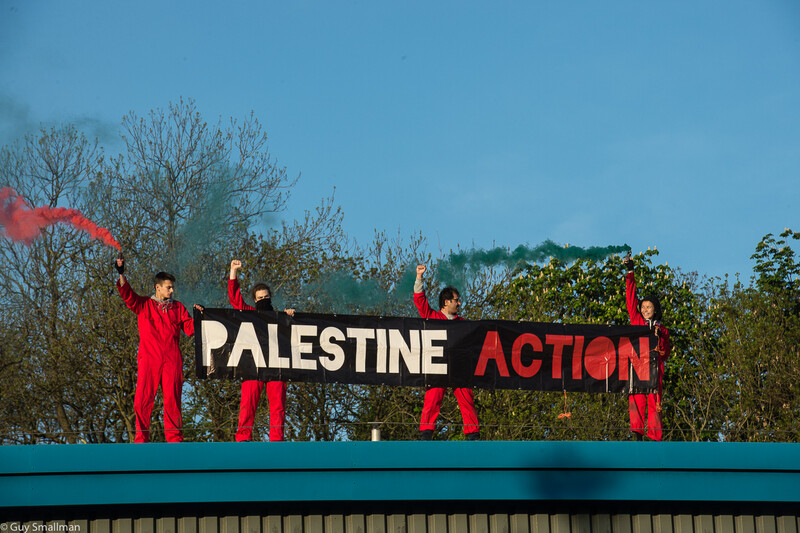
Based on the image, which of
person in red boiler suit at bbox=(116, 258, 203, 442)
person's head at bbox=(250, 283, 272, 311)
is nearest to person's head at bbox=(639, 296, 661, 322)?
person's head at bbox=(250, 283, 272, 311)

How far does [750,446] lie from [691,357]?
885 inches

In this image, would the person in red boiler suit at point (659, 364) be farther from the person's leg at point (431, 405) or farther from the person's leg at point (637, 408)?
the person's leg at point (431, 405)

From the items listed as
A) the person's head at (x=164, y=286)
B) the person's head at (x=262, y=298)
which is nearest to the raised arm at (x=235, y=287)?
the person's head at (x=262, y=298)

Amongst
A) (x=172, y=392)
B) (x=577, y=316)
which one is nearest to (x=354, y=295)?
(x=577, y=316)

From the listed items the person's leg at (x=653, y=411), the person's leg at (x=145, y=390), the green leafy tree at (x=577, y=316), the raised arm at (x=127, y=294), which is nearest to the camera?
the raised arm at (x=127, y=294)

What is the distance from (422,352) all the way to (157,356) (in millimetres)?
3253

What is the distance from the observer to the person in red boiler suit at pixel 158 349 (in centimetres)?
1066

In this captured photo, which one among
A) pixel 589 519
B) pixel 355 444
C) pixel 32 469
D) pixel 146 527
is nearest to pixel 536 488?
pixel 589 519

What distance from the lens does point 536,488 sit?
344 inches

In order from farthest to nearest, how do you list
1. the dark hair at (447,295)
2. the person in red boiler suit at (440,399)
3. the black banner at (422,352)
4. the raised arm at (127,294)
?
the dark hair at (447,295) < the person in red boiler suit at (440,399) < the black banner at (422,352) < the raised arm at (127,294)

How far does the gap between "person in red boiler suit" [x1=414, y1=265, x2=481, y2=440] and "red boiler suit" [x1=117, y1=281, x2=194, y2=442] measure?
2.91 metres

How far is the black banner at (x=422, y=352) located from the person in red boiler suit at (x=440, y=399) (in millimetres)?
175

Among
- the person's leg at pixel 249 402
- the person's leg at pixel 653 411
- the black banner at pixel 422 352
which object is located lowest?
the person's leg at pixel 653 411

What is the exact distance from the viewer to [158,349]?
10.9 m
